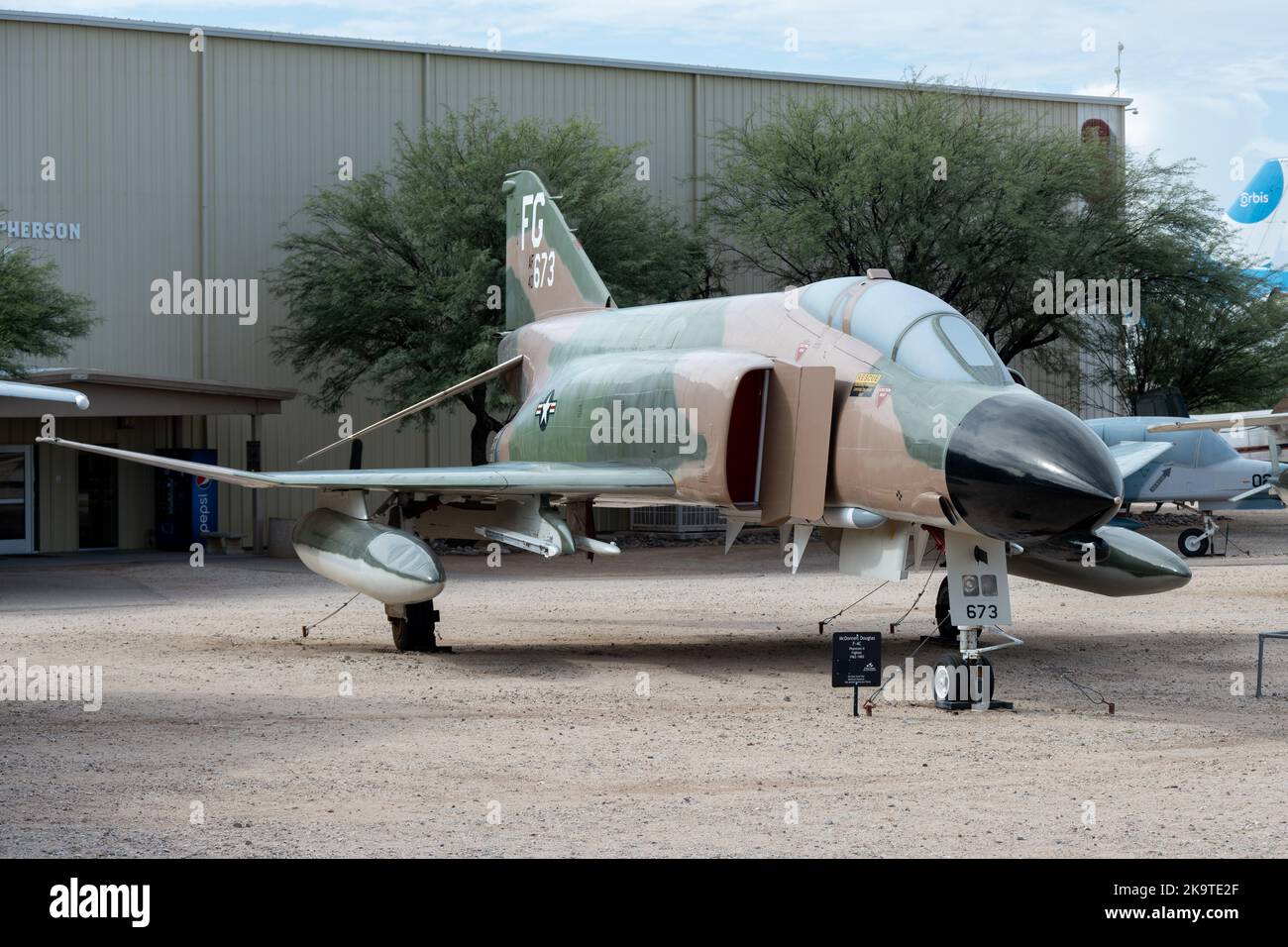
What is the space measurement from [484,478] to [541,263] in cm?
529

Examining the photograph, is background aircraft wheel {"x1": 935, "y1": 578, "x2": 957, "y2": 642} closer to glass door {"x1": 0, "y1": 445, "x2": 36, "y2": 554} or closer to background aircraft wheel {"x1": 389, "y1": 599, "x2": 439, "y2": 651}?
background aircraft wheel {"x1": 389, "y1": 599, "x2": 439, "y2": 651}

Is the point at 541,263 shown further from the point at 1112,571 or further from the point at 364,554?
the point at 1112,571

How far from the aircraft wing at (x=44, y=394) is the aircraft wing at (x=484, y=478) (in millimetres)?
3699

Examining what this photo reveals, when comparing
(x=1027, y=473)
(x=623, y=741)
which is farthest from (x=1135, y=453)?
(x=623, y=741)

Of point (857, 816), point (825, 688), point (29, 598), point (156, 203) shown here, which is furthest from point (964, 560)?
point (156, 203)

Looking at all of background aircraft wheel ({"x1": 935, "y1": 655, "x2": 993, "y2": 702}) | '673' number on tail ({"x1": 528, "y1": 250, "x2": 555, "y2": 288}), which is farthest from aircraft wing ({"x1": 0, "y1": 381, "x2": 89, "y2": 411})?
'673' number on tail ({"x1": 528, "y1": 250, "x2": 555, "y2": 288})

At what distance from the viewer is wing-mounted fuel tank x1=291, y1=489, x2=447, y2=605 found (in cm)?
1419

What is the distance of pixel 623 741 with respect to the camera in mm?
10477

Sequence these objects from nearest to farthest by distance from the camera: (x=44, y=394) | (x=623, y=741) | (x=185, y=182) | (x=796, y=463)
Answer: (x=44, y=394) → (x=623, y=741) → (x=796, y=463) → (x=185, y=182)

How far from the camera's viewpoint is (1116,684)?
1338 centimetres

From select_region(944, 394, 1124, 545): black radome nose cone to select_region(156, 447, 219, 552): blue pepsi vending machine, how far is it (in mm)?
23567

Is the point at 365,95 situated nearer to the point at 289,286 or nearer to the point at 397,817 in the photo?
the point at 289,286

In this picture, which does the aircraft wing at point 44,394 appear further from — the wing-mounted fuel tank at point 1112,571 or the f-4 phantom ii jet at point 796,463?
the wing-mounted fuel tank at point 1112,571

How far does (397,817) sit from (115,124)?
91.6 ft
